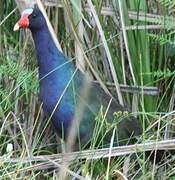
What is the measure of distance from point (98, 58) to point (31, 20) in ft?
1.20

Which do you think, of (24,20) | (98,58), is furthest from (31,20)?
(98,58)

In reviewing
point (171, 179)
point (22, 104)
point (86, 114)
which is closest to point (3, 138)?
point (22, 104)

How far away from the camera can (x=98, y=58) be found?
3467mm

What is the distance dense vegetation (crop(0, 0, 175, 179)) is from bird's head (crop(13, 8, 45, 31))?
67 millimetres

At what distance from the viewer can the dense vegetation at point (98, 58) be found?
Result: 3240 millimetres

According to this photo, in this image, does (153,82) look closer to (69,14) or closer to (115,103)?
(115,103)

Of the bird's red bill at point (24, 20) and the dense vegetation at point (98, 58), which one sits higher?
the bird's red bill at point (24, 20)

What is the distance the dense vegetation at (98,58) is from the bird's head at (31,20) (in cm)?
7

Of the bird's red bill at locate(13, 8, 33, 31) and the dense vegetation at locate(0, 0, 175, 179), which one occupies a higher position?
the bird's red bill at locate(13, 8, 33, 31)

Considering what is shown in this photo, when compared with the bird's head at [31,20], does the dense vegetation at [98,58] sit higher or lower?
lower

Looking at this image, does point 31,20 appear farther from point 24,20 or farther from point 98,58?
point 98,58

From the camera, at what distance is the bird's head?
3256mm

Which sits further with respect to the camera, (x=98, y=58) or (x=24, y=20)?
(x=98, y=58)

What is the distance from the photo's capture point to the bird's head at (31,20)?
128 inches
